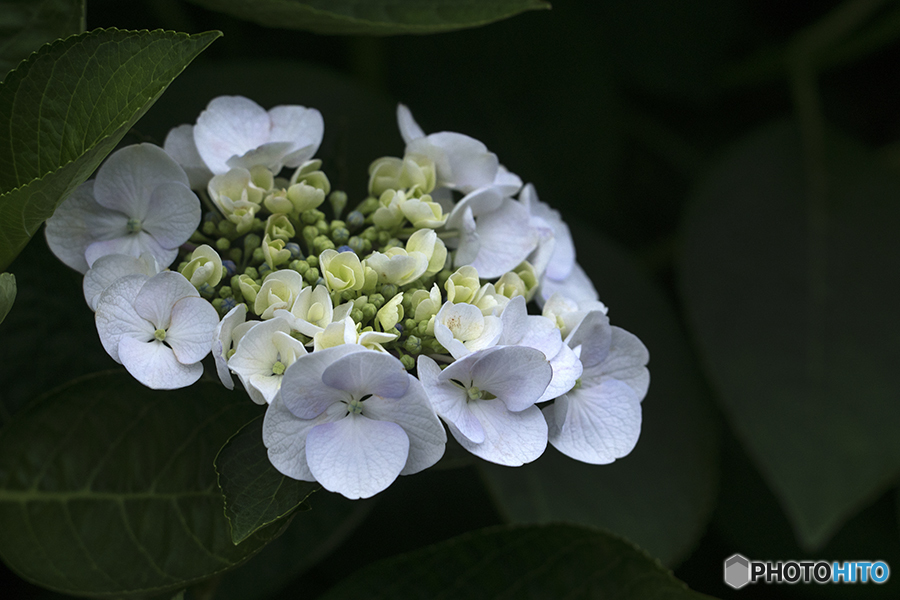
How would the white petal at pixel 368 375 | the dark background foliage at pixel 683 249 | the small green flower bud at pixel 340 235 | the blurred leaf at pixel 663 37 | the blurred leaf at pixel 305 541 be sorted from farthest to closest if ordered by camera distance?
the blurred leaf at pixel 663 37 → the dark background foliage at pixel 683 249 → the blurred leaf at pixel 305 541 → the small green flower bud at pixel 340 235 → the white petal at pixel 368 375

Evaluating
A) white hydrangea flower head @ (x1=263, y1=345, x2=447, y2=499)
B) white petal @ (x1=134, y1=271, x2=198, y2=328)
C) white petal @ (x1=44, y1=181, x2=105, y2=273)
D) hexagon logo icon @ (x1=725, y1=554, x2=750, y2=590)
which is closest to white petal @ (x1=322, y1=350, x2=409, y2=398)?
white hydrangea flower head @ (x1=263, y1=345, x2=447, y2=499)

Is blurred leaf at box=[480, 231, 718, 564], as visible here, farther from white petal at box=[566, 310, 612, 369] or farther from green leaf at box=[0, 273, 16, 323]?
green leaf at box=[0, 273, 16, 323]

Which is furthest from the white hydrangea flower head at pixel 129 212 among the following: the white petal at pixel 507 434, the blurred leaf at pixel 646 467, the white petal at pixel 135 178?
the blurred leaf at pixel 646 467

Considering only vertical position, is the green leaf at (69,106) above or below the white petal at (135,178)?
above

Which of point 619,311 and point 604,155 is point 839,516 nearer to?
point 619,311

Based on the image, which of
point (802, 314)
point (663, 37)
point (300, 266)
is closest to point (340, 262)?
point (300, 266)

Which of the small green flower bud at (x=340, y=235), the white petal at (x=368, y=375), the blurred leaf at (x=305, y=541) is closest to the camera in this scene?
the white petal at (x=368, y=375)

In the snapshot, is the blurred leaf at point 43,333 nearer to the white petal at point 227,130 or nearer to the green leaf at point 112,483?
the green leaf at point 112,483

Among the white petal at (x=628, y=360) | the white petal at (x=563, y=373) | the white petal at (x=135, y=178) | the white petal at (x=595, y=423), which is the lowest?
the white petal at (x=595, y=423)
